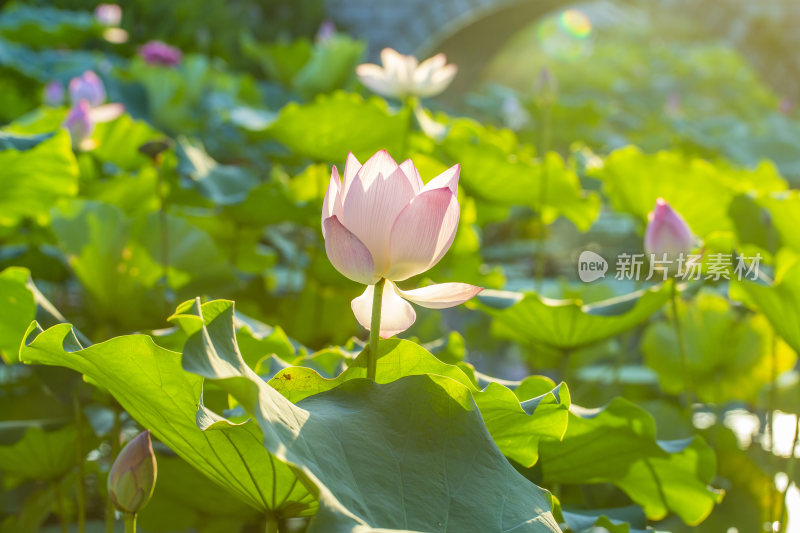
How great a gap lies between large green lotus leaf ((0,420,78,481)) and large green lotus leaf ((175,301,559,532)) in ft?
1.64

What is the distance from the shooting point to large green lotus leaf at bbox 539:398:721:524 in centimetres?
78

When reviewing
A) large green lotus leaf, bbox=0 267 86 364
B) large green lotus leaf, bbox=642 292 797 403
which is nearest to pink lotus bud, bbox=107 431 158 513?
large green lotus leaf, bbox=0 267 86 364

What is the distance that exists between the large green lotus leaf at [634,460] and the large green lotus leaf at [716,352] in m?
0.60

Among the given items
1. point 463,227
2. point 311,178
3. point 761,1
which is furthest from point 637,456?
point 761,1

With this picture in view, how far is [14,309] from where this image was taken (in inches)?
31.0

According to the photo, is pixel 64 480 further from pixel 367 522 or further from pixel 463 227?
pixel 367 522

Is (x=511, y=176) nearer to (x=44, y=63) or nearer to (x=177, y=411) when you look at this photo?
(x=177, y=411)

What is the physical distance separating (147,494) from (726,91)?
10862 millimetres

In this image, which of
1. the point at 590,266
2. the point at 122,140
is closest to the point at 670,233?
the point at 590,266

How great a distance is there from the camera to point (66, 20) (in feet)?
12.3

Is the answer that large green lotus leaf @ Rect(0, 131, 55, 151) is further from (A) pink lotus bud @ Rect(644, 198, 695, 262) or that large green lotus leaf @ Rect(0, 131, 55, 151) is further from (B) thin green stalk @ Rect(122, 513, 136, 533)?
(A) pink lotus bud @ Rect(644, 198, 695, 262)

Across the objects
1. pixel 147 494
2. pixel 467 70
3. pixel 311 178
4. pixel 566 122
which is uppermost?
pixel 147 494

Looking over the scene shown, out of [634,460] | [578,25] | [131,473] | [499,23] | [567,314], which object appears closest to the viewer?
[131,473]

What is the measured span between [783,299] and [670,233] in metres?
0.14
